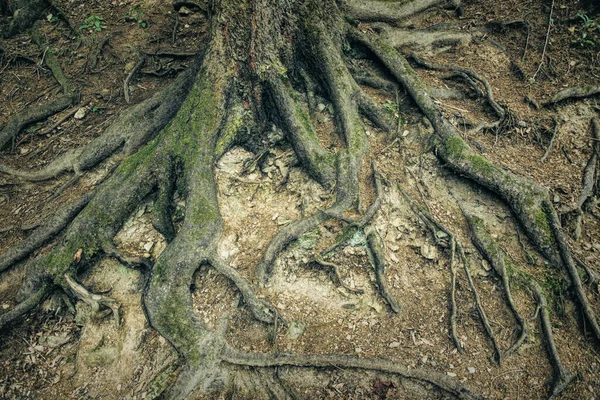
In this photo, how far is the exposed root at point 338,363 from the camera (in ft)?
10.7

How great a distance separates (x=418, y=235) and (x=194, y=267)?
8.28ft

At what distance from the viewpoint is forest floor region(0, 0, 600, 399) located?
11.3 ft

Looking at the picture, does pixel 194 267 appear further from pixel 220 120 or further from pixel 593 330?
pixel 593 330

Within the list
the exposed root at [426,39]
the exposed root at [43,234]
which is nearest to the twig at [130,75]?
the exposed root at [43,234]

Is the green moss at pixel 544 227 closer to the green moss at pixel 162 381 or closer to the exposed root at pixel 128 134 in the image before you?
the green moss at pixel 162 381

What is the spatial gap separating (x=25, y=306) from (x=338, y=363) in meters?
3.34

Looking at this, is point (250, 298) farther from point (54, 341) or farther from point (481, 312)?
point (481, 312)

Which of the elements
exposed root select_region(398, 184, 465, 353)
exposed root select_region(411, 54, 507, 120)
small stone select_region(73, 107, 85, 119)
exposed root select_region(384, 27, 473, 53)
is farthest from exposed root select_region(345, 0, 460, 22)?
small stone select_region(73, 107, 85, 119)

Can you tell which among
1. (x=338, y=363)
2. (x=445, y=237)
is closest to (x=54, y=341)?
(x=338, y=363)

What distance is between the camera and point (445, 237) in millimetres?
4086

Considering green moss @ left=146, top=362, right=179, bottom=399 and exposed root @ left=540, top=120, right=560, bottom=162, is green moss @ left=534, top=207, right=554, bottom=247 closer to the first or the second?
exposed root @ left=540, top=120, right=560, bottom=162

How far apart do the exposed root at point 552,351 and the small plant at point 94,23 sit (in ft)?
28.5

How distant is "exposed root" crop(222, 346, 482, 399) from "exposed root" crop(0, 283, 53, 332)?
213cm

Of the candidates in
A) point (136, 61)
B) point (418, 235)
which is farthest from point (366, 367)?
point (136, 61)
